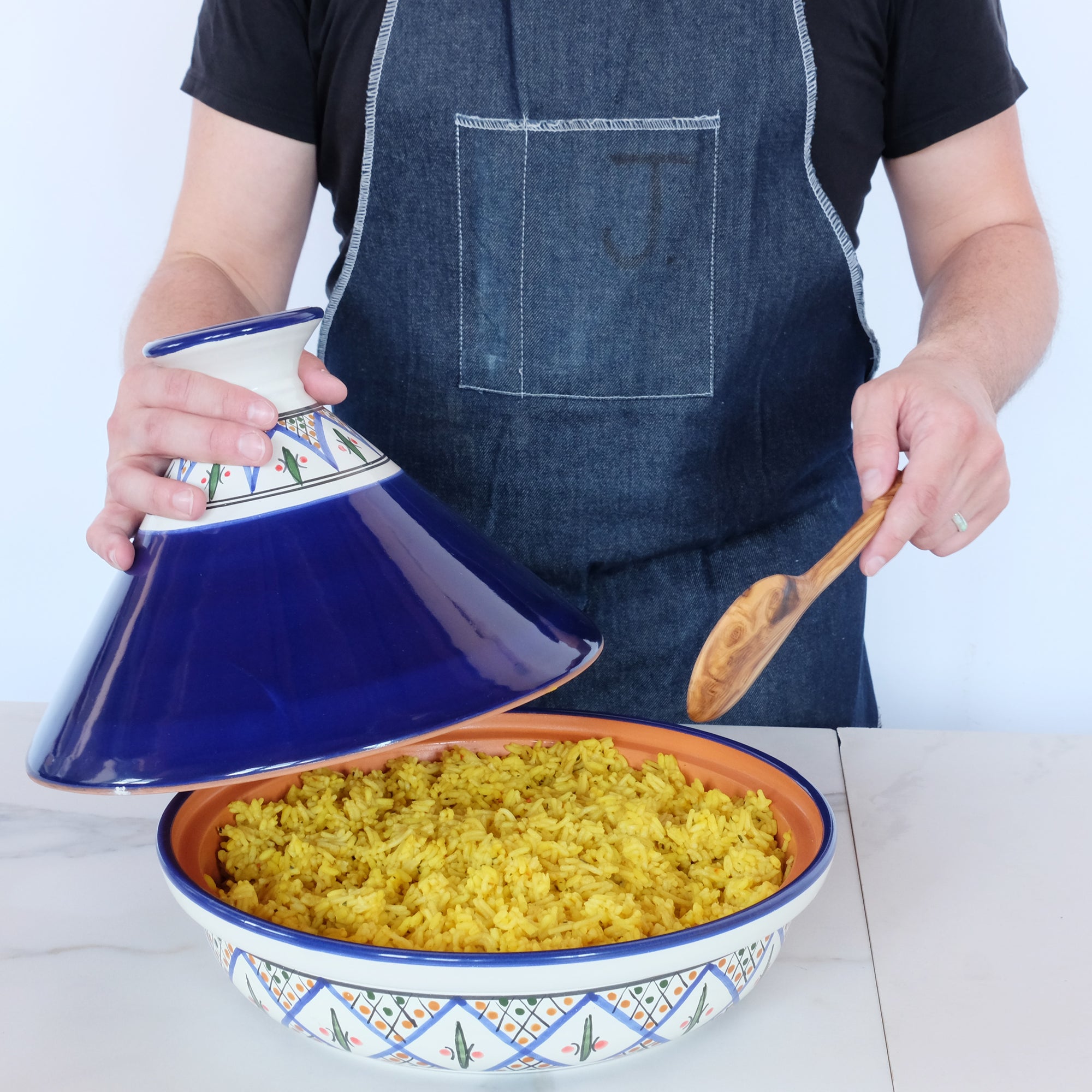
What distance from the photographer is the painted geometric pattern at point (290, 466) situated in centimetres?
74

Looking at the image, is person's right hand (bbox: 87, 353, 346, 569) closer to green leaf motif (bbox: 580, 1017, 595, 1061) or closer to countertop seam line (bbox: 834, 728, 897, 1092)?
green leaf motif (bbox: 580, 1017, 595, 1061)

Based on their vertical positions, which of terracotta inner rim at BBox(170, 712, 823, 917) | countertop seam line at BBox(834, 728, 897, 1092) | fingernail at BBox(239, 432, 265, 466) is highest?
fingernail at BBox(239, 432, 265, 466)

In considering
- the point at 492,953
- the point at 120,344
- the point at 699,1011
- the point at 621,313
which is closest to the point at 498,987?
the point at 492,953

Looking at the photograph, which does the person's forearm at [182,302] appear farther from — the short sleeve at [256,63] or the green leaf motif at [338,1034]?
the green leaf motif at [338,1034]

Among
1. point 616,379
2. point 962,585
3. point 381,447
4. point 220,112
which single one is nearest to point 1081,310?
point 962,585

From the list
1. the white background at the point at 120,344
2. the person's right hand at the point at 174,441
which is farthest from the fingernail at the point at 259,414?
the white background at the point at 120,344

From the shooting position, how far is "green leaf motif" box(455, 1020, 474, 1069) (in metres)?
0.63

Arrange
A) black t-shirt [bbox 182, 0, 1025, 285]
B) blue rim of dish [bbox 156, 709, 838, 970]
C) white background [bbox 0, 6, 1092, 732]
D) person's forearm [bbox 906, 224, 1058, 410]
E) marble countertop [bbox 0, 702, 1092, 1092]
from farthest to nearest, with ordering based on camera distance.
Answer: white background [bbox 0, 6, 1092, 732], black t-shirt [bbox 182, 0, 1025, 285], person's forearm [bbox 906, 224, 1058, 410], marble countertop [bbox 0, 702, 1092, 1092], blue rim of dish [bbox 156, 709, 838, 970]

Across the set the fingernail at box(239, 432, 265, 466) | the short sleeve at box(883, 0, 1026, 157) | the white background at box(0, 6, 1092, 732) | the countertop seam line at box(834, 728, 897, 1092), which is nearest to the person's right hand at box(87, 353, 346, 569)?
the fingernail at box(239, 432, 265, 466)

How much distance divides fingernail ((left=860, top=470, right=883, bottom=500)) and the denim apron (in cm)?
40

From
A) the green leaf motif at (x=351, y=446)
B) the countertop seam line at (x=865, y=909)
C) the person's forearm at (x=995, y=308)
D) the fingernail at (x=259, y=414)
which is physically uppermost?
the fingernail at (x=259, y=414)

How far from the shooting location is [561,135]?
118 centimetres

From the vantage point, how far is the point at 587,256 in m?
1.20

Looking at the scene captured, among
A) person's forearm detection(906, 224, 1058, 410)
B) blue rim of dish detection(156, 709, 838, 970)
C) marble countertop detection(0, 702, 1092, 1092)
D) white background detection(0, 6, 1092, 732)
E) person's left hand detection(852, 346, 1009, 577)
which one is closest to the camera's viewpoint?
blue rim of dish detection(156, 709, 838, 970)
